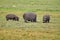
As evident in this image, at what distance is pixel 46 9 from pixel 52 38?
22.3 metres

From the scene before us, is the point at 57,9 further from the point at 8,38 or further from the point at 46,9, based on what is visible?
the point at 8,38

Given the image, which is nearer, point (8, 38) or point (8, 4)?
point (8, 38)

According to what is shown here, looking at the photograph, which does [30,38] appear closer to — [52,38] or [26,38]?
[26,38]

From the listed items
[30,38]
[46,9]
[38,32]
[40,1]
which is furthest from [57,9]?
[30,38]

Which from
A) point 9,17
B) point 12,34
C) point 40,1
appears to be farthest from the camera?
point 40,1

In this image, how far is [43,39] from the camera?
15508 mm

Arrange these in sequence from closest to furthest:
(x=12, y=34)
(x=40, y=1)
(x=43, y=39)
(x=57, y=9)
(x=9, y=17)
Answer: (x=43, y=39), (x=12, y=34), (x=9, y=17), (x=57, y=9), (x=40, y=1)

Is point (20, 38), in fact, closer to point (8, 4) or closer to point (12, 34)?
point (12, 34)

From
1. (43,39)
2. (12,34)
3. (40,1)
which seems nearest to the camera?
(43,39)

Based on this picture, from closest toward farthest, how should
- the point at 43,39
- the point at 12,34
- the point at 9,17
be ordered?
the point at 43,39 < the point at 12,34 < the point at 9,17

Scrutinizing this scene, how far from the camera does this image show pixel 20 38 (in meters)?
15.6

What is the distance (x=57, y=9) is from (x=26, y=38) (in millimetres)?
22587

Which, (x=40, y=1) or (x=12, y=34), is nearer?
(x=12, y=34)

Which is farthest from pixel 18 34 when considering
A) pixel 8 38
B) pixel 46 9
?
pixel 46 9
